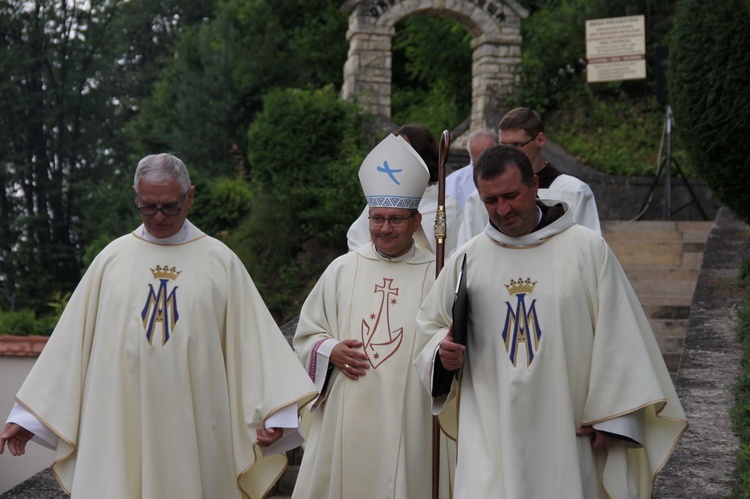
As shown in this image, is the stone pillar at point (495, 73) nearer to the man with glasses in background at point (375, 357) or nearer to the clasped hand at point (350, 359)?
the man with glasses in background at point (375, 357)

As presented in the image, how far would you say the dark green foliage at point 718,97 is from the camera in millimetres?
9953

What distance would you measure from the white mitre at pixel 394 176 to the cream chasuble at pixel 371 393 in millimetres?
314

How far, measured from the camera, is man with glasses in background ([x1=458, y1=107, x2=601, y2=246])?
20.1 ft

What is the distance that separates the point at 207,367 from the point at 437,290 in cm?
105

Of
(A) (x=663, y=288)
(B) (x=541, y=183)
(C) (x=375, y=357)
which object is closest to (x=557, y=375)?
(C) (x=375, y=357)

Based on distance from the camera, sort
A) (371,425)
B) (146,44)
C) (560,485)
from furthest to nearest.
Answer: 1. (146,44)
2. (371,425)
3. (560,485)

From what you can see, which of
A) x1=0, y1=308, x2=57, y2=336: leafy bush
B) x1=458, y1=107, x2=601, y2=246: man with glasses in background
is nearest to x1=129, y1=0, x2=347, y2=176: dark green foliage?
x1=0, y1=308, x2=57, y2=336: leafy bush

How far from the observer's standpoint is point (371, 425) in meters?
5.80

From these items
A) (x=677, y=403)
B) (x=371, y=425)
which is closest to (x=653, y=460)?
(x=677, y=403)

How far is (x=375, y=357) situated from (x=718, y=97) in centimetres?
540

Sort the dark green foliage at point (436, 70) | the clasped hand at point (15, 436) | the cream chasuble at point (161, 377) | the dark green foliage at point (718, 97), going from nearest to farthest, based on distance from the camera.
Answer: the clasped hand at point (15, 436) → the cream chasuble at point (161, 377) → the dark green foliage at point (718, 97) → the dark green foliage at point (436, 70)

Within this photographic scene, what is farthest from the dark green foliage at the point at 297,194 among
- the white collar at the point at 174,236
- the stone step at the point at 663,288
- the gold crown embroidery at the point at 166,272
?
the gold crown embroidery at the point at 166,272

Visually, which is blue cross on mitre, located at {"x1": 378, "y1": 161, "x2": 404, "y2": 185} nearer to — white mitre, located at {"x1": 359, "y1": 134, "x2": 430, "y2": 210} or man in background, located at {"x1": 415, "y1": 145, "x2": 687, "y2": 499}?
white mitre, located at {"x1": 359, "y1": 134, "x2": 430, "y2": 210}

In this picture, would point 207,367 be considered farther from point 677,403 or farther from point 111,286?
point 677,403
